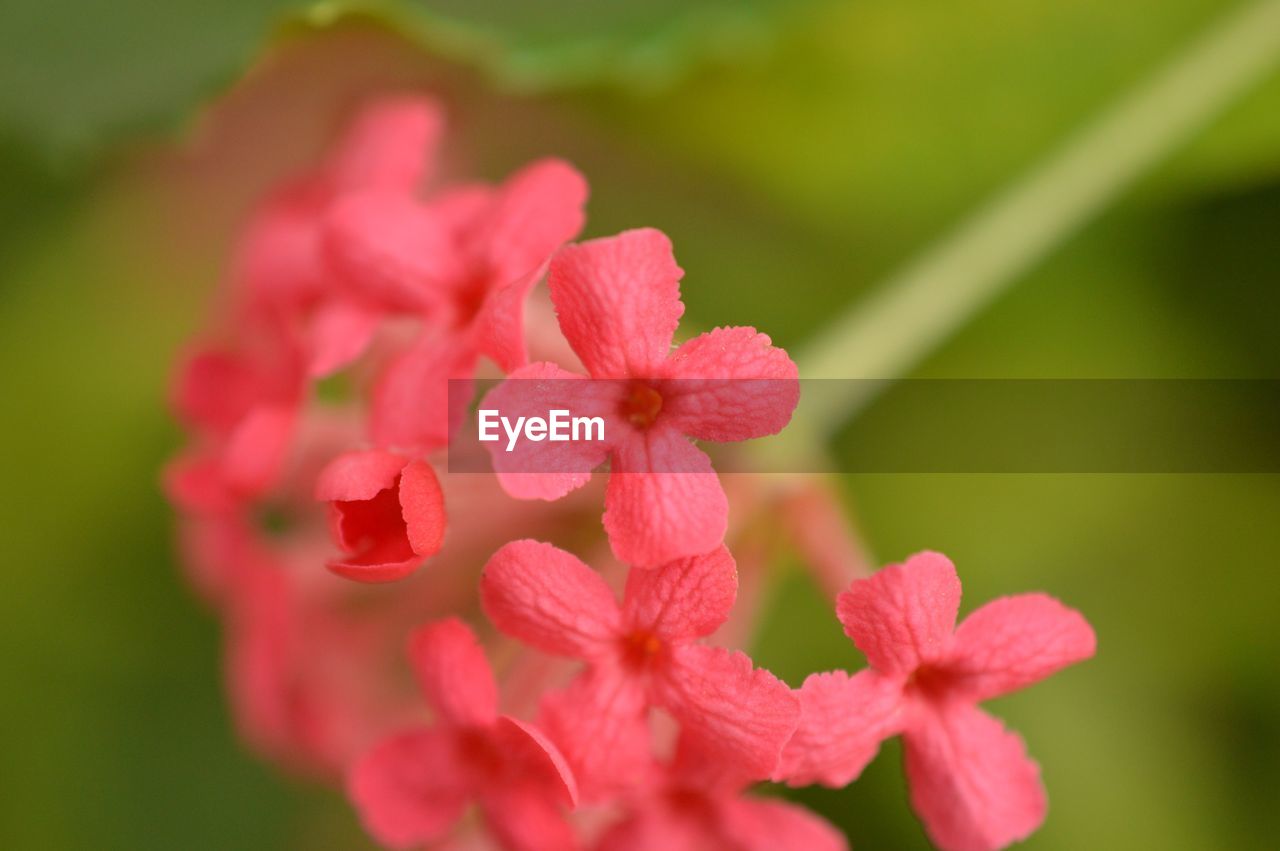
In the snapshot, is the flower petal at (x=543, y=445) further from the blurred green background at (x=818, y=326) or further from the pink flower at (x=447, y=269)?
the blurred green background at (x=818, y=326)

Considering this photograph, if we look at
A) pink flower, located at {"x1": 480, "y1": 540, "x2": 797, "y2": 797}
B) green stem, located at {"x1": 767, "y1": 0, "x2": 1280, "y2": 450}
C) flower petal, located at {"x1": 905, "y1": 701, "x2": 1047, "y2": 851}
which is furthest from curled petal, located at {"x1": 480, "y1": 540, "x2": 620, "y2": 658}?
green stem, located at {"x1": 767, "y1": 0, "x2": 1280, "y2": 450}

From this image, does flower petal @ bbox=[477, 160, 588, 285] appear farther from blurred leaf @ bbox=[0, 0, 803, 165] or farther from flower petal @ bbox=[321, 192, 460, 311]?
blurred leaf @ bbox=[0, 0, 803, 165]

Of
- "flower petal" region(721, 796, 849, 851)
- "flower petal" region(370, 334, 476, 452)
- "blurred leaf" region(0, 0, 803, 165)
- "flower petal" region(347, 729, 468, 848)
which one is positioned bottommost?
"flower petal" region(721, 796, 849, 851)

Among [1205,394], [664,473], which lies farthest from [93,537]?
[1205,394]

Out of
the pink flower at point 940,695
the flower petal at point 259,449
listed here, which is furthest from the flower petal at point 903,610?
the flower petal at point 259,449

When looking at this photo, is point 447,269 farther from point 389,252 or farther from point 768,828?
point 768,828
